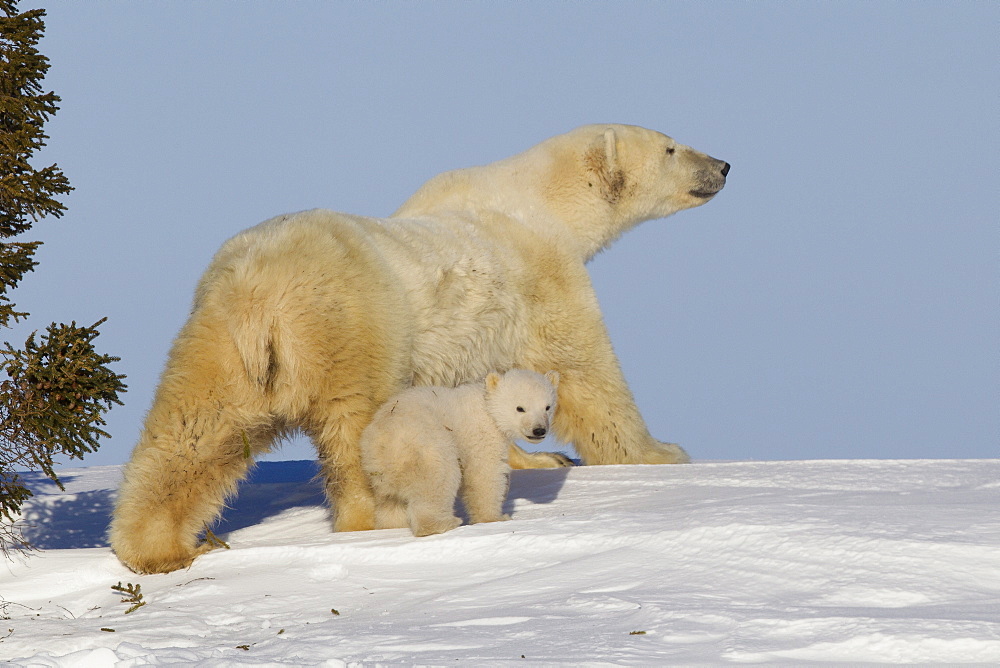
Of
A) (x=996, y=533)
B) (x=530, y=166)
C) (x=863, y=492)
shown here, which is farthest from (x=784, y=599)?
(x=530, y=166)

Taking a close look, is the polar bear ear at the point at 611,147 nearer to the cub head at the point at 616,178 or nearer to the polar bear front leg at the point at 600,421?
the cub head at the point at 616,178

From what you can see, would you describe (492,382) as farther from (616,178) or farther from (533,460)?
(616,178)

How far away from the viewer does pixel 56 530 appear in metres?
7.74

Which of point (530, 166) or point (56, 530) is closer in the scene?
Answer: point (56, 530)

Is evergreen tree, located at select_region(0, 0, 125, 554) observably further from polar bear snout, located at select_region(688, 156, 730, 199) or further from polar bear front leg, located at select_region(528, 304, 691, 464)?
polar bear snout, located at select_region(688, 156, 730, 199)

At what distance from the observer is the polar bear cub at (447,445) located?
16.8ft

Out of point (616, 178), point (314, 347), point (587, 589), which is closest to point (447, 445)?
point (314, 347)

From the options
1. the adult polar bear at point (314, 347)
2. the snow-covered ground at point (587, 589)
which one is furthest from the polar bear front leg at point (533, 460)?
the snow-covered ground at point (587, 589)

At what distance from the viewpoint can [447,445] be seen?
17.0 ft

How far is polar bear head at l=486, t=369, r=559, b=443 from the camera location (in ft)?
17.9

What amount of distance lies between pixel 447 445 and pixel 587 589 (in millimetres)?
1320

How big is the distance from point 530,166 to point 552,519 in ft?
12.5

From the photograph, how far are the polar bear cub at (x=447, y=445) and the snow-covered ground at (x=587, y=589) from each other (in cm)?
21

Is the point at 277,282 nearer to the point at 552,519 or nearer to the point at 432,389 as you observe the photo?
the point at 432,389
